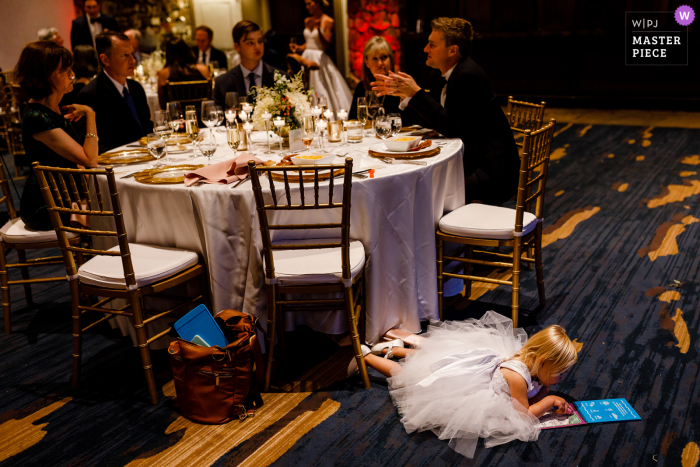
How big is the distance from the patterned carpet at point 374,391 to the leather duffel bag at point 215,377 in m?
0.07

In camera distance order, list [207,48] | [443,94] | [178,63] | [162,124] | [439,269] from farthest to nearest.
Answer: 1. [207,48]
2. [178,63]
3. [443,94]
4. [162,124]
5. [439,269]

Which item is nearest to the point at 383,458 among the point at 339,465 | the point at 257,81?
the point at 339,465

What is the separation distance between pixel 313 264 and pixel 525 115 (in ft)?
6.33

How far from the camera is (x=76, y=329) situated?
101 inches

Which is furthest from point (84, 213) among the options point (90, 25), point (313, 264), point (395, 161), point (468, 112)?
point (90, 25)

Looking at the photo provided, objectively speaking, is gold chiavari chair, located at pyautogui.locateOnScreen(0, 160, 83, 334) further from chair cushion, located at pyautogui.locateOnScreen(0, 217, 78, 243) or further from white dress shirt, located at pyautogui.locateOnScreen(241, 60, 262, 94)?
white dress shirt, located at pyautogui.locateOnScreen(241, 60, 262, 94)

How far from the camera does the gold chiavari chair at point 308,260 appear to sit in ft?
7.57

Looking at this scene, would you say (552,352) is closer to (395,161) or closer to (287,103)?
(395,161)

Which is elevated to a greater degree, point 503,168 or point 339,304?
point 503,168

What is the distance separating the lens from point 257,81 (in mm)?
4625

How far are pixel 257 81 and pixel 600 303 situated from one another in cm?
299

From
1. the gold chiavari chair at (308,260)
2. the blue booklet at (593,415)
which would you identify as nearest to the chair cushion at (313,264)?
the gold chiavari chair at (308,260)

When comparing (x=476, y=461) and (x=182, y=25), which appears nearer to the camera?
(x=476, y=461)

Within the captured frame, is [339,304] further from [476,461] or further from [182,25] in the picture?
[182,25]
